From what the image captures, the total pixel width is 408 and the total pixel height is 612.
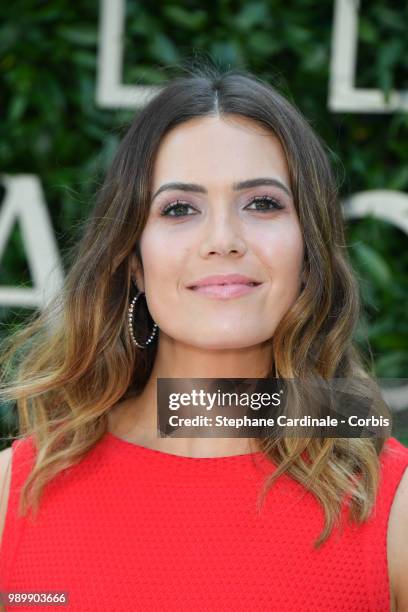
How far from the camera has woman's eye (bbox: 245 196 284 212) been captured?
1594 mm

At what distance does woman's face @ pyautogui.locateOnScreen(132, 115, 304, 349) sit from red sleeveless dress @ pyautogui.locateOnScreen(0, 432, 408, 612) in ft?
0.84

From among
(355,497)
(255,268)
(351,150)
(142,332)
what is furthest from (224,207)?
(351,150)

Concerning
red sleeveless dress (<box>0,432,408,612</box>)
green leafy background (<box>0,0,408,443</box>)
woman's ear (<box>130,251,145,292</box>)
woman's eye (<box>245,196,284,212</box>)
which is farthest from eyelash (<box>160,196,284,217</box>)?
green leafy background (<box>0,0,408,443</box>)

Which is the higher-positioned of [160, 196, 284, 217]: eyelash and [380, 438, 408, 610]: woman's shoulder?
[160, 196, 284, 217]: eyelash

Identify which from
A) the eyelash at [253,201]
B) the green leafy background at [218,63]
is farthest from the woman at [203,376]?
the green leafy background at [218,63]

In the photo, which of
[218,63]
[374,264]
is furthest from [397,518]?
[218,63]

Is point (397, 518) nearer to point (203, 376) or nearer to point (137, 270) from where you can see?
point (203, 376)

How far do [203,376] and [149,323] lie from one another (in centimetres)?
22

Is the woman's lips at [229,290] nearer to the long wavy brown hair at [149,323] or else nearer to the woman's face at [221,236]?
the woman's face at [221,236]

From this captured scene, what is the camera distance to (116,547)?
5.13ft

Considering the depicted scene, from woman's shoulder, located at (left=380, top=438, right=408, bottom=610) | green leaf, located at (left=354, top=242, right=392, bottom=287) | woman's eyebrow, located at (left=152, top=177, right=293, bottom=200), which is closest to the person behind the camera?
woman's shoulder, located at (left=380, top=438, right=408, bottom=610)

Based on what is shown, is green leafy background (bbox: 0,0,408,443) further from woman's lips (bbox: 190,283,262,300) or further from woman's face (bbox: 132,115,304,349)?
woman's lips (bbox: 190,283,262,300)

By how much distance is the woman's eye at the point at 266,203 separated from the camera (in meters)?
1.59

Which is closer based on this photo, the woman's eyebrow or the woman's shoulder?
the woman's shoulder
